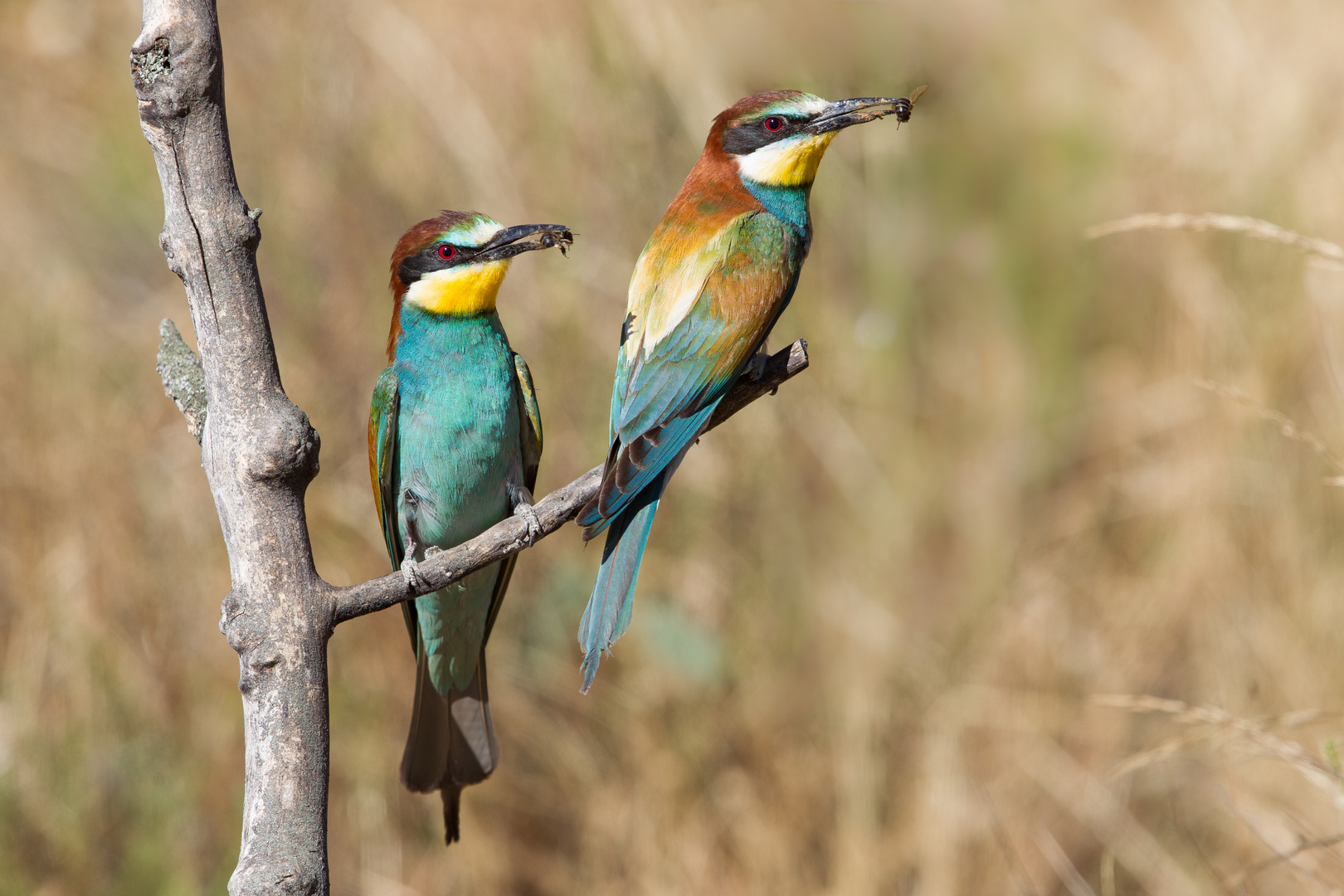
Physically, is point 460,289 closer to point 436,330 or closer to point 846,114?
point 436,330

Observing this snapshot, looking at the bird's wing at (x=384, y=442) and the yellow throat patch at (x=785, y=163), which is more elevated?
the yellow throat patch at (x=785, y=163)

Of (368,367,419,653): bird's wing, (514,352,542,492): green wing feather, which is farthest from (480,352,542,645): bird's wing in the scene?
(368,367,419,653): bird's wing

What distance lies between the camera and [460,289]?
1.99 meters

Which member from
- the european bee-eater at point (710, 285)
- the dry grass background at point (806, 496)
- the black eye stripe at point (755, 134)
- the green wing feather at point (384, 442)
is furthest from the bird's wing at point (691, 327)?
the dry grass background at point (806, 496)

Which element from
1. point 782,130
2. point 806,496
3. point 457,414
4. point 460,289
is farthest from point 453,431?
point 806,496

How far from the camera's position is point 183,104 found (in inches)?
40.6

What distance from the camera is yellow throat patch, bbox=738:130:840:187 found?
181 centimetres

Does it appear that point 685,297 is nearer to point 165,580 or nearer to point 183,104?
point 183,104

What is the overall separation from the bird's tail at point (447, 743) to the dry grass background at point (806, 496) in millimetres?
1110

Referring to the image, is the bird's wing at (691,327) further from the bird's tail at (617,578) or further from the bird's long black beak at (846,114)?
the bird's long black beak at (846,114)

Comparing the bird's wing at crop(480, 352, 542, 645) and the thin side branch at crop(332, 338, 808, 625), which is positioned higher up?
the bird's wing at crop(480, 352, 542, 645)

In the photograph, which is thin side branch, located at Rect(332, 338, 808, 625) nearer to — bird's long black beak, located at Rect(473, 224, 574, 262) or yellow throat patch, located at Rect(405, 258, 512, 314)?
bird's long black beak, located at Rect(473, 224, 574, 262)

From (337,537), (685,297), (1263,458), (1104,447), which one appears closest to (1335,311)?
(1263,458)

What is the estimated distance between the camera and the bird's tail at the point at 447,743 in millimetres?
1665
